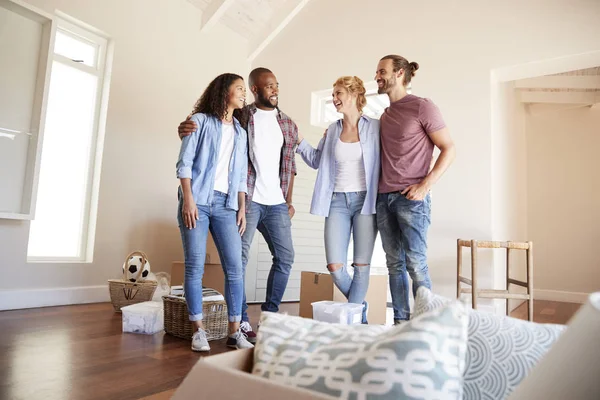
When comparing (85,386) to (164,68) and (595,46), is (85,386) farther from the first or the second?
(595,46)

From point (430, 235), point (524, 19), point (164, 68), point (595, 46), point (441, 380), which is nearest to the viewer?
point (441, 380)

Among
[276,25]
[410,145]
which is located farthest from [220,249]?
[276,25]

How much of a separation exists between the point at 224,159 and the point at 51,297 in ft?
6.58

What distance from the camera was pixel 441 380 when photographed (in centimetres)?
44

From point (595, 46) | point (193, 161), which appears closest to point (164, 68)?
point (193, 161)

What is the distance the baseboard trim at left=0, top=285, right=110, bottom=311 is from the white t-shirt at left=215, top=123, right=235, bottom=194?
1.91m

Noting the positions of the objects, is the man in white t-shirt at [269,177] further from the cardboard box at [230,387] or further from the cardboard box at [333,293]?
the cardboard box at [230,387]

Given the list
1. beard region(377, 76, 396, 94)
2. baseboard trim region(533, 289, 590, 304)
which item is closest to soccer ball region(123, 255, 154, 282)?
beard region(377, 76, 396, 94)

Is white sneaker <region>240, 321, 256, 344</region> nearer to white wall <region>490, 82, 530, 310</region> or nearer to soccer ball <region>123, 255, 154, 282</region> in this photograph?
soccer ball <region>123, 255, 154, 282</region>

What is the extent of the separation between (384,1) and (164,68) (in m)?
2.15

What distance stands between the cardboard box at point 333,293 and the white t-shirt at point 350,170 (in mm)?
919

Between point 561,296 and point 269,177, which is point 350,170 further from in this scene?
point 561,296

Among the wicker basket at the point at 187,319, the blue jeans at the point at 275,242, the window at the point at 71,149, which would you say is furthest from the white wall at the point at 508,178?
the window at the point at 71,149

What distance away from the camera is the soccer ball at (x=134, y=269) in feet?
11.1
